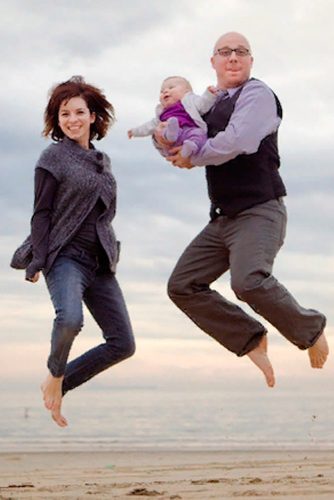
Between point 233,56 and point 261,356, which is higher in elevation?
point 233,56

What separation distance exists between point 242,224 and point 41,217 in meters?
1.38

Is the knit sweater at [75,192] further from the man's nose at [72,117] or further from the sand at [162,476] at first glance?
the sand at [162,476]

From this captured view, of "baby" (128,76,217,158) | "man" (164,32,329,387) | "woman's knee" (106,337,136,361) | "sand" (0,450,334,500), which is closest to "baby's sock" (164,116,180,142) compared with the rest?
"baby" (128,76,217,158)

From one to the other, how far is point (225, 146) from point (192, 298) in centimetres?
119

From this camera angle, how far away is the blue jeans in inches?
294

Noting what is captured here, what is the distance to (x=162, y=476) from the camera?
1116 centimetres

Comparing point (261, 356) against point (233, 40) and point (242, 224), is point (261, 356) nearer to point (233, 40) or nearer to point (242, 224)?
point (242, 224)

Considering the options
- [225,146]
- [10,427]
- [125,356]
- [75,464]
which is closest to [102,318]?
[125,356]

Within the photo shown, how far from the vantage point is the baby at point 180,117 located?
729 cm

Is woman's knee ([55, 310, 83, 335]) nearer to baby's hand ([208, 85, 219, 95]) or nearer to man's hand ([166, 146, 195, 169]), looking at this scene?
man's hand ([166, 146, 195, 169])

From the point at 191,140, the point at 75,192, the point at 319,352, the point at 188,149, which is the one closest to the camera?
the point at 188,149

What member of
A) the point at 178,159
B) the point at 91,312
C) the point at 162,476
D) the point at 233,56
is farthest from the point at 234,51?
the point at 162,476

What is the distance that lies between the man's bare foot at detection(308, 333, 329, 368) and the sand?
48.5 inches

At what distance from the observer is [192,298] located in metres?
7.74
